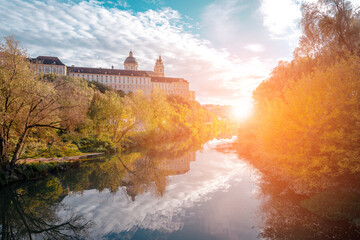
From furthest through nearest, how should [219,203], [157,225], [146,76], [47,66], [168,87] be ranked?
[168,87] → [146,76] → [47,66] → [219,203] → [157,225]

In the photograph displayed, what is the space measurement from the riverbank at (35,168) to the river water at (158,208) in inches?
33.4

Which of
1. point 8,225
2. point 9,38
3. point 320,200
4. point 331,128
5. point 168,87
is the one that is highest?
point 168,87

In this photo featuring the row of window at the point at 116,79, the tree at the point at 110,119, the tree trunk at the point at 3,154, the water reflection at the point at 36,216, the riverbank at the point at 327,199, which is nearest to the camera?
the water reflection at the point at 36,216

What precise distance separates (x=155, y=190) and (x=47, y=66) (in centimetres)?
10241

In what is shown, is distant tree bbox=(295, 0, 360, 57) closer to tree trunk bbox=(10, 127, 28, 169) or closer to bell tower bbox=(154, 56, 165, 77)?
tree trunk bbox=(10, 127, 28, 169)

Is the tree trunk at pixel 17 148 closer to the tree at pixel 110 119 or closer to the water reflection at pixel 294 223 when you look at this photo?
the tree at pixel 110 119

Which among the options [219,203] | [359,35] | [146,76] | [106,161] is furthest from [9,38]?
[146,76]

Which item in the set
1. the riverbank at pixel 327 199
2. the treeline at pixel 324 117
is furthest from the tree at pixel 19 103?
the riverbank at pixel 327 199

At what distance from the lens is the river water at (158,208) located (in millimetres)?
9398

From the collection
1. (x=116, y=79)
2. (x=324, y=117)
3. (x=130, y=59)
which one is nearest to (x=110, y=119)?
(x=324, y=117)

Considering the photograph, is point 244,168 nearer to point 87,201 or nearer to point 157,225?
point 157,225

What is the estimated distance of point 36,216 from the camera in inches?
442

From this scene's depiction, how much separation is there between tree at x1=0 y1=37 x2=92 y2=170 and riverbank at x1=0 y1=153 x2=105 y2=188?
653 millimetres

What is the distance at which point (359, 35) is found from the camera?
15141 millimetres
